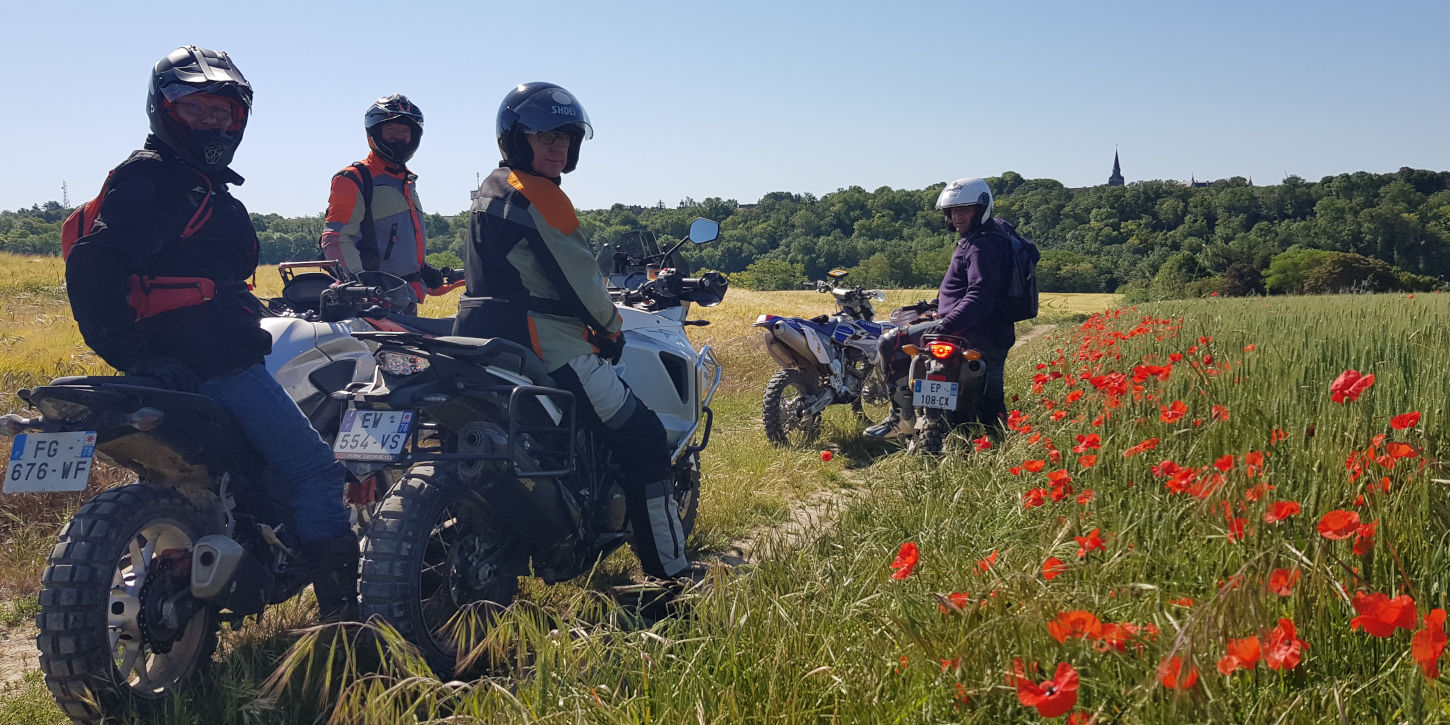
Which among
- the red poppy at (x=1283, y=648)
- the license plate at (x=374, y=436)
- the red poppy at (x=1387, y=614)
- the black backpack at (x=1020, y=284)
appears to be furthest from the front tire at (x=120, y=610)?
the black backpack at (x=1020, y=284)

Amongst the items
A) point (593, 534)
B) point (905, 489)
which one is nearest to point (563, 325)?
point (593, 534)

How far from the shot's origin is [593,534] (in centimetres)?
383

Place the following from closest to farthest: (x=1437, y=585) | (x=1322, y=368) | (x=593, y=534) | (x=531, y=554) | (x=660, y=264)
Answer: (x=1437, y=585)
(x=531, y=554)
(x=593, y=534)
(x=1322, y=368)
(x=660, y=264)

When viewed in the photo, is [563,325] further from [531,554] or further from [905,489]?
[905,489]

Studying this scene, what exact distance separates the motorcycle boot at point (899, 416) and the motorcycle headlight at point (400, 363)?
4.05 meters

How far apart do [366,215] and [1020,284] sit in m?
4.04

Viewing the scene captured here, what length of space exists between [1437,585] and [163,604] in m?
3.29

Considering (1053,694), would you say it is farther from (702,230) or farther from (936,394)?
(936,394)

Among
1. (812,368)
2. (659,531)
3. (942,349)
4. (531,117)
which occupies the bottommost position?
(659,531)

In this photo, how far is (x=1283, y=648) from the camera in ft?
5.06

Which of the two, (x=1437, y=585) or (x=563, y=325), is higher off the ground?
(x=563, y=325)

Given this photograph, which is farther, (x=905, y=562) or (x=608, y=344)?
(x=608, y=344)

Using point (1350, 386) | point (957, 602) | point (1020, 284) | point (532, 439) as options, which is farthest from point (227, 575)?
point (1020, 284)

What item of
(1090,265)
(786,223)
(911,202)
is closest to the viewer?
(1090,265)
